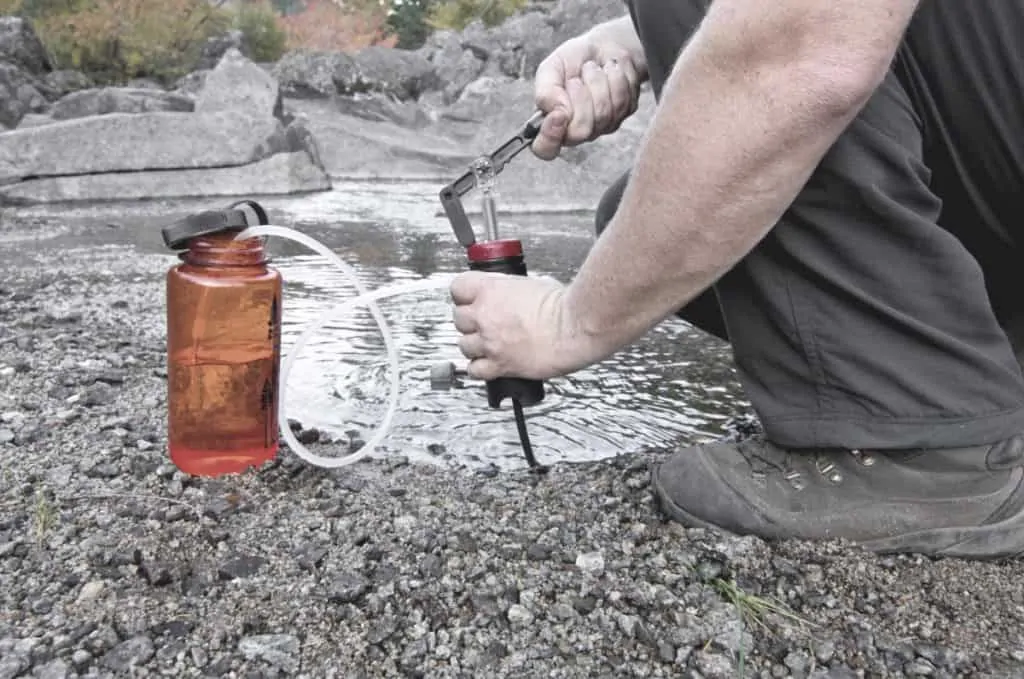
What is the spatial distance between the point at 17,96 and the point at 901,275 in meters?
11.9

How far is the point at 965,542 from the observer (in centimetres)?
129

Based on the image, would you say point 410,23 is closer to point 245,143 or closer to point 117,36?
point 117,36

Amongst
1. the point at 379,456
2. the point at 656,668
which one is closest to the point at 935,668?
the point at 656,668

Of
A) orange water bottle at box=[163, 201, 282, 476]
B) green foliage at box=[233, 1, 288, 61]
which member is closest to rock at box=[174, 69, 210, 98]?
green foliage at box=[233, 1, 288, 61]

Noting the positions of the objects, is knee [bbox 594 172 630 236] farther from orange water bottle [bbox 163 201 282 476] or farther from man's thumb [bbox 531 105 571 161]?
orange water bottle [bbox 163 201 282 476]

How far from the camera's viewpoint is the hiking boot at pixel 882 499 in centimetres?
129

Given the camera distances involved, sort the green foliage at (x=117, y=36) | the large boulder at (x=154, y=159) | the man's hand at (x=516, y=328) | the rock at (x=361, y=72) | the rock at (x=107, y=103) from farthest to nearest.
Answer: the rock at (x=361, y=72), the green foliage at (x=117, y=36), the rock at (x=107, y=103), the large boulder at (x=154, y=159), the man's hand at (x=516, y=328)

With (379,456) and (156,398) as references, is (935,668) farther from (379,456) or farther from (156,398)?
(156,398)

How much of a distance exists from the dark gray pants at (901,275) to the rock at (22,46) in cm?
1410

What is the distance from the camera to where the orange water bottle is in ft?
4.68

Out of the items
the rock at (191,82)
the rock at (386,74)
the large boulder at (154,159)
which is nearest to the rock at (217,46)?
the rock at (191,82)

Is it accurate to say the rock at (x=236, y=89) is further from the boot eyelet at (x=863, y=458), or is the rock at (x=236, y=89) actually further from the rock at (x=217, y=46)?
the rock at (x=217, y=46)

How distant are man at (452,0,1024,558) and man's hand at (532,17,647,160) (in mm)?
272

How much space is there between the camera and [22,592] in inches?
45.4
